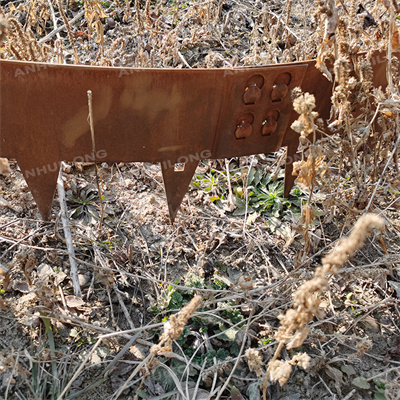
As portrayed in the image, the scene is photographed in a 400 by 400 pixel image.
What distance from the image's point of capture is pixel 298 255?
7.54ft

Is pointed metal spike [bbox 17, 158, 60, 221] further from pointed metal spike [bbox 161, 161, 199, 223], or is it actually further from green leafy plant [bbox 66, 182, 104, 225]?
pointed metal spike [bbox 161, 161, 199, 223]

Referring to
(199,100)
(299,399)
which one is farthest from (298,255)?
(199,100)

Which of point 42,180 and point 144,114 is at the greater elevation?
point 144,114

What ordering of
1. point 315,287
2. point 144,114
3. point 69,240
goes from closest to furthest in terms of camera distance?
point 315,287 < point 144,114 < point 69,240

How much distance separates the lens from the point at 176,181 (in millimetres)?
2414

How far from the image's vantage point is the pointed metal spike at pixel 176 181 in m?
2.38

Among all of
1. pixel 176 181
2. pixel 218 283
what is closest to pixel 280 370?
pixel 218 283

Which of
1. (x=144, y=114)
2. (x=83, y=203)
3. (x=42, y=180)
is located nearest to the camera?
(x=144, y=114)

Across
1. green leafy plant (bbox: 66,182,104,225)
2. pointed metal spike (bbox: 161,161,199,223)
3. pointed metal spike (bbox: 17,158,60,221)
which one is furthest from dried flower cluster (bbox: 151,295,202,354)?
green leafy plant (bbox: 66,182,104,225)

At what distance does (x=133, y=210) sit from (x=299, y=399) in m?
1.44

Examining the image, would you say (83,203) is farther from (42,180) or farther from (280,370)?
(280,370)

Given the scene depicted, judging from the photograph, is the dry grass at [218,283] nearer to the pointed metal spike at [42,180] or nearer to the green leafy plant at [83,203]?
the green leafy plant at [83,203]

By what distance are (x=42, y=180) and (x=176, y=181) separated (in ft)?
2.26

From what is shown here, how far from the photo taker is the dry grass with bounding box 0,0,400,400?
6.17 feet
